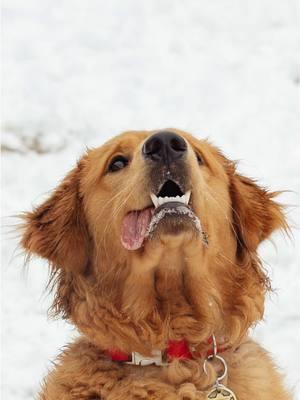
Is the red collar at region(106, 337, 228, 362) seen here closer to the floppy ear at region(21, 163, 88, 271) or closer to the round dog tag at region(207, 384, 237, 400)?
the round dog tag at region(207, 384, 237, 400)

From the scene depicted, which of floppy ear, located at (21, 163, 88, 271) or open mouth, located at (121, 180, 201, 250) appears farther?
floppy ear, located at (21, 163, 88, 271)

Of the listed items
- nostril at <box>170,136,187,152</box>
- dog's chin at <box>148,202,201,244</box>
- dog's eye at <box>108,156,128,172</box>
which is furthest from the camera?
dog's eye at <box>108,156,128,172</box>

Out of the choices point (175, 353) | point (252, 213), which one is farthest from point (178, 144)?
point (175, 353)

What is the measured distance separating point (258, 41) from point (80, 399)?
7237 millimetres

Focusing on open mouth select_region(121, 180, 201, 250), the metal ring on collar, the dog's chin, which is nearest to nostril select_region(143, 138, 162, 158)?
open mouth select_region(121, 180, 201, 250)

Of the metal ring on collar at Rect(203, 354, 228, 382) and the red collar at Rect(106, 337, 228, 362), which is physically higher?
the red collar at Rect(106, 337, 228, 362)

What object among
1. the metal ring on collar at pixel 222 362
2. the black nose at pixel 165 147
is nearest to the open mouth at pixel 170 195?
the black nose at pixel 165 147

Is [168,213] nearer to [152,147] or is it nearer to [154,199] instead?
[154,199]

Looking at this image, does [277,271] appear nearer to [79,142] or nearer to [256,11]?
[79,142]

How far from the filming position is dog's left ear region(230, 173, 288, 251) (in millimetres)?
4434

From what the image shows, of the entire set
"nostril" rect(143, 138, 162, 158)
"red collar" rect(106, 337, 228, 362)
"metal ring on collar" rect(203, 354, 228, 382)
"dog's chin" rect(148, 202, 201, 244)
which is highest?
"nostril" rect(143, 138, 162, 158)

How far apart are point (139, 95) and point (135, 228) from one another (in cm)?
559

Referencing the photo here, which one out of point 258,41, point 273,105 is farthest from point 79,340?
point 258,41

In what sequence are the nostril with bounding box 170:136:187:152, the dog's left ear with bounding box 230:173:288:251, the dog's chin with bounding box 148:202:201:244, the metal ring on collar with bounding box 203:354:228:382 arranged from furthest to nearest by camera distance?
the dog's left ear with bounding box 230:173:288:251 < the metal ring on collar with bounding box 203:354:228:382 < the nostril with bounding box 170:136:187:152 < the dog's chin with bounding box 148:202:201:244
